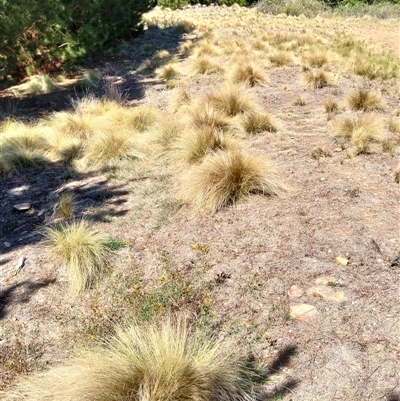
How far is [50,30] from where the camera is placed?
35.4 feet

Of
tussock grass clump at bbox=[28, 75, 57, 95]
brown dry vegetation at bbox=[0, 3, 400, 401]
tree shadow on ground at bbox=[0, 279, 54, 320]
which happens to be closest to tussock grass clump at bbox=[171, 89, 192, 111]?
brown dry vegetation at bbox=[0, 3, 400, 401]

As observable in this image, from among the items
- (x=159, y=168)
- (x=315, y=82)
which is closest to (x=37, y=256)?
(x=159, y=168)

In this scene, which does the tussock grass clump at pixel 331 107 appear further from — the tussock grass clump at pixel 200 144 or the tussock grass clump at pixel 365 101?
the tussock grass clump at pixel 200 144

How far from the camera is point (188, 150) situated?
5969mm

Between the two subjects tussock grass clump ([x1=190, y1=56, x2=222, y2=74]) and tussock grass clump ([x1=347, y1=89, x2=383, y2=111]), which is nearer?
tussock grass clump ([x1=347, y1=89, x2=383, y2=111])

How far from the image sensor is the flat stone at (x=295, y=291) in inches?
133

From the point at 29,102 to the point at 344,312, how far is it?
9443mm

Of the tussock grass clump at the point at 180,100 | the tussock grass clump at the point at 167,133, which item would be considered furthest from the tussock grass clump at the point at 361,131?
the tussock grass clump at the point at 180,100

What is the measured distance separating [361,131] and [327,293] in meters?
3.28

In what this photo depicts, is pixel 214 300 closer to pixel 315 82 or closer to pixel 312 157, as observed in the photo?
pixel 312 157

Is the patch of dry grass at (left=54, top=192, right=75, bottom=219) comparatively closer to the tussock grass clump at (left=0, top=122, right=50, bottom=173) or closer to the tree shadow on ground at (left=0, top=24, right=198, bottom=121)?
the tussock grass clump at (left=0, top=122, right=50, bottom=173)

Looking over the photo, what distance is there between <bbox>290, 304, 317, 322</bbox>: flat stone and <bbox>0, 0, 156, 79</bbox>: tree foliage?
25.7 feet

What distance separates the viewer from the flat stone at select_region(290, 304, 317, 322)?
10.4ft

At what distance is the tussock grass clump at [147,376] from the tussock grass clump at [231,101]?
17.5ft
